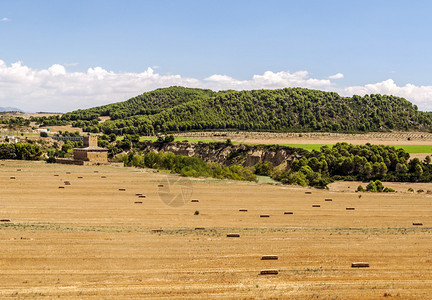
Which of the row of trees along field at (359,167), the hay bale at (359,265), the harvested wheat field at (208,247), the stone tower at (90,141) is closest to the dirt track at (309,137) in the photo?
the row of trees along field at (359,167)

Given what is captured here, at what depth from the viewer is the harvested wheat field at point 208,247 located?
26609 mm

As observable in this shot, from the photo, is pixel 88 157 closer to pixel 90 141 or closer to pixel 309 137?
pixel 90 141

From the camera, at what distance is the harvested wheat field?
26609mm

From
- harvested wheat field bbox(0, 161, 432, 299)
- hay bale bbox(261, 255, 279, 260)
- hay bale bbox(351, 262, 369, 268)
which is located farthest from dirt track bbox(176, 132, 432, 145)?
hay bale bbox(351, 262, 369, 268)

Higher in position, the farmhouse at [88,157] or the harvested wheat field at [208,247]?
the farmhouse at [88,157]

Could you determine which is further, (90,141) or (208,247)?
(90,141)

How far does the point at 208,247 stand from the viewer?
3469 centimetres

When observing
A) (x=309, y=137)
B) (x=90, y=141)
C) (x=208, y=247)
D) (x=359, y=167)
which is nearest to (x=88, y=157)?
(x=90, y=141)

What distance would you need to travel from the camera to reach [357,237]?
1555 inches

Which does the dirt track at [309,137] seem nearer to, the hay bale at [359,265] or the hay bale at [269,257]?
the hay bale at [269,257]

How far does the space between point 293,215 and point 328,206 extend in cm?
873

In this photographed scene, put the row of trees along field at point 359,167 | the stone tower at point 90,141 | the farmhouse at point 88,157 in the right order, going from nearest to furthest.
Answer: the row of trees along field at point 359,167 < the farmhouse at point 88,157 < the stone tower at point 90,141

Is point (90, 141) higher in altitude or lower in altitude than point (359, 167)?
higher

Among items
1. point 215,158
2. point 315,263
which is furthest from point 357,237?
point 215,158
